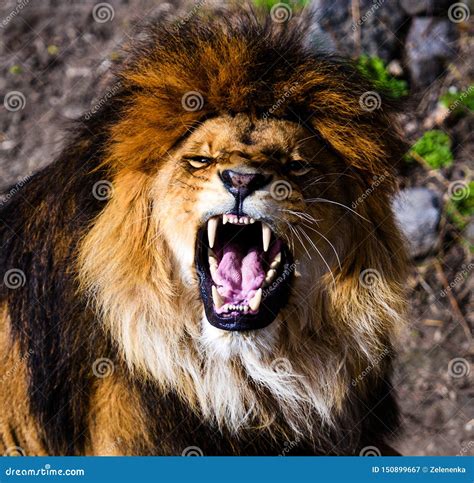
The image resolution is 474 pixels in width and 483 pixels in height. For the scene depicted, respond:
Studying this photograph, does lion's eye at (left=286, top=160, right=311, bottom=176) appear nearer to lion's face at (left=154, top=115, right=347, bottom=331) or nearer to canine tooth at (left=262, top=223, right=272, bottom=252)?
lion's face at (left=154, top=115, right=347, bottom=331)

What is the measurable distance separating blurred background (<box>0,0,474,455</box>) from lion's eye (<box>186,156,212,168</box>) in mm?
3266

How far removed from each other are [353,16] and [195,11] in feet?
10.2

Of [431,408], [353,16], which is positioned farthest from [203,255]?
[353,16]

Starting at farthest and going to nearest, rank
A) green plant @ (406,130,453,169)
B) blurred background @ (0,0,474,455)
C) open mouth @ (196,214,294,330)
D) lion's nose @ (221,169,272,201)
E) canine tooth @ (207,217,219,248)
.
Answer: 1. green plant @ (406,130,453,169)
2. blurred background @ (0,0,474,455)
3. open mouth @ (196,214,294,330)
4. canine tooth @ (207,217,219,248)
5. lion's nose @ (221,169,272,201)

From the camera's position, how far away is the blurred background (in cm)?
700

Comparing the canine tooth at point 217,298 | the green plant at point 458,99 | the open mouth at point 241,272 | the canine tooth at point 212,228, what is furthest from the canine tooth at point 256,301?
the green plant at point 458,99

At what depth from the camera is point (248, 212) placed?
12.3ft

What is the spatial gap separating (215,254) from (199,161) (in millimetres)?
435

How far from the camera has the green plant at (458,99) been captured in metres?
7.39

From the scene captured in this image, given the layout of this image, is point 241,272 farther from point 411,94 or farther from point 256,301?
point 411,94

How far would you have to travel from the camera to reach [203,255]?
159 inches

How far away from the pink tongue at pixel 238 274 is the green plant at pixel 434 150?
3.54 m

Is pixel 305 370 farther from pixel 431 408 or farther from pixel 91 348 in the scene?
pixel 431 408

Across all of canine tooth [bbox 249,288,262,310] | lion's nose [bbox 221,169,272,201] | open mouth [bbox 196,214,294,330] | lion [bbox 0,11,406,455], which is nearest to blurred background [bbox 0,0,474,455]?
lion [bbox 0,11,406,455]
